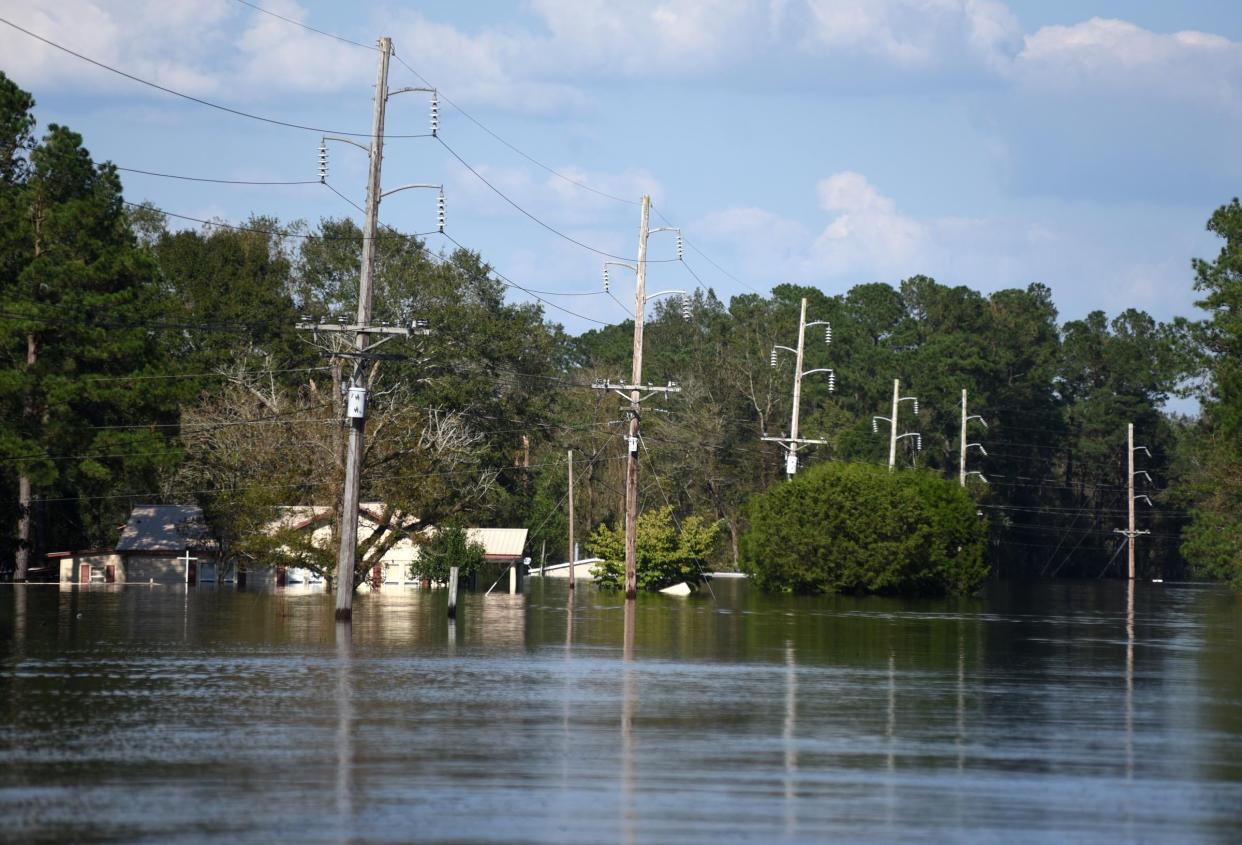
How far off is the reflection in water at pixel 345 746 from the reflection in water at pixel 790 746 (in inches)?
127

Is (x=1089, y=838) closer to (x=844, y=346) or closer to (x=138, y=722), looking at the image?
(x=138, y=722)

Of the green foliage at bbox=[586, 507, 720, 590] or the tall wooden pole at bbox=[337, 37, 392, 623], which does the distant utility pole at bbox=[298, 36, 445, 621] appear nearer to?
the tall wooden pole at bbox=[337, 37, 392, 623]

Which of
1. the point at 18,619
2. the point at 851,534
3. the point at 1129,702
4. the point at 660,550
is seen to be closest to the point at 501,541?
the point at 660,550

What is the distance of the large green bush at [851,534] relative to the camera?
66562 millimetres

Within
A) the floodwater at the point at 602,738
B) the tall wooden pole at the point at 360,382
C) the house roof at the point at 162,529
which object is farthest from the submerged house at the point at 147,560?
the floodwater at the point at 602,738

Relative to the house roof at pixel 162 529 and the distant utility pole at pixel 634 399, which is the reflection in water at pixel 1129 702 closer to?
the distant utility pole at pixel 634 399

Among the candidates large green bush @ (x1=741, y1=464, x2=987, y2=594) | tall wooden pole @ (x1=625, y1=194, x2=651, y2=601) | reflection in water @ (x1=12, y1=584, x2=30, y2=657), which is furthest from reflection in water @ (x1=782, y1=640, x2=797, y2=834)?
large green bush @ (x1=741, y1=464, x2=987, y2=594)

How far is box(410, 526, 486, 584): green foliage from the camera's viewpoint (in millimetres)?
71625

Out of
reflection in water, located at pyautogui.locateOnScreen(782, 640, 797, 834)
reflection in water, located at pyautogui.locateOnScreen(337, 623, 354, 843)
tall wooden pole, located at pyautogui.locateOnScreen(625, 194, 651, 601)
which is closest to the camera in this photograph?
reflection in water, located at pyautogui.locateOnScreen(337, 623, 354, 843)

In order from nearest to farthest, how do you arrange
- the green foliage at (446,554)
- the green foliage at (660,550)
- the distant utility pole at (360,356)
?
the distant utility pole at (360,356), the green foliage at (660,550), the green foliage at (446,554)

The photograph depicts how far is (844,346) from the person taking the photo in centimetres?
14675

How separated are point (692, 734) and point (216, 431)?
6116cm

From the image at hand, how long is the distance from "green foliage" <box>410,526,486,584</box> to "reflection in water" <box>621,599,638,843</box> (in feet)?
132

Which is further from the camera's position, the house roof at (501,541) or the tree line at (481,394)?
the house roof at (501,541)
